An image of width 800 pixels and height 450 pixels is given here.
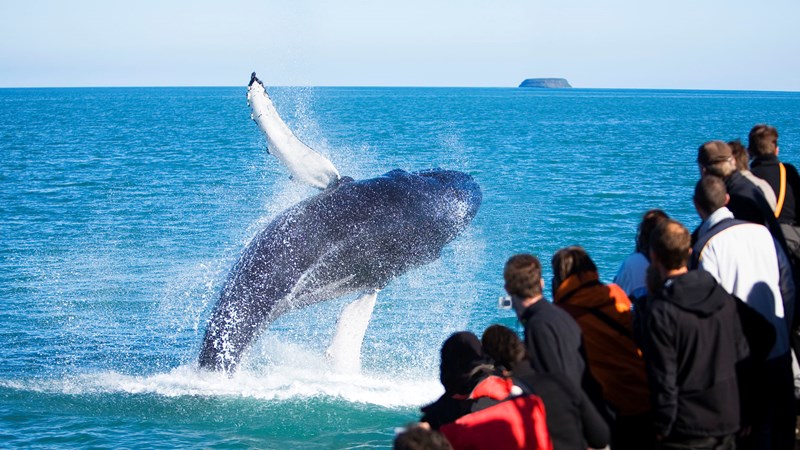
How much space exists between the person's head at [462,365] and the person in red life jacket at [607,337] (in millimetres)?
776

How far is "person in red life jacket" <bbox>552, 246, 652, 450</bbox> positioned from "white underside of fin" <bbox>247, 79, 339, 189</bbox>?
21.8ft

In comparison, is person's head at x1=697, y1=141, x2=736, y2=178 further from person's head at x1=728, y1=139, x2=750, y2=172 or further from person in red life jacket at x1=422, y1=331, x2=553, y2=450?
person in red life jacket at x1=422, y1=331, x2=553, y2=450

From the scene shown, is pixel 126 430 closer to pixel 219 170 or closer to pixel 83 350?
pixel 83 350

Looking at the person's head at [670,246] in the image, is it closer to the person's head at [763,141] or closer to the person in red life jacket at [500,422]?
the person in red life jacket at [500,422]

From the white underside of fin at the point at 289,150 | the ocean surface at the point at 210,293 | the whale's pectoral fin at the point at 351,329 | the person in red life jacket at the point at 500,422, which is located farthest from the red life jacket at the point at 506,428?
the white underside of fin at the point at 289,150

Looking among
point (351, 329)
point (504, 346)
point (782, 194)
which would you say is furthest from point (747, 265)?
point (351, 329)

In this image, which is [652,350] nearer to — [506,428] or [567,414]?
[567,414]

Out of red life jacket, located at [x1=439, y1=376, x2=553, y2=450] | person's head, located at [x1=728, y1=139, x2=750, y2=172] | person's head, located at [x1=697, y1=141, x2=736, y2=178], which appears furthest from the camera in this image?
person's head, located at [x1=728, y1=139, x2=750, y2=172]

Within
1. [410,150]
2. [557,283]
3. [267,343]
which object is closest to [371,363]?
[267,343]

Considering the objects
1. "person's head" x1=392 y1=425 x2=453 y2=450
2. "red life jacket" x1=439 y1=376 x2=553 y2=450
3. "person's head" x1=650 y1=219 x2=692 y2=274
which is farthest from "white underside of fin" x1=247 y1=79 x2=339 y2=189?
"person's head" x1=392 y1=425 x2=453 y2=450

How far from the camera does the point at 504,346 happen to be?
20.1ft

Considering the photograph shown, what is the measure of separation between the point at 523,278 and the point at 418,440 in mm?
1867

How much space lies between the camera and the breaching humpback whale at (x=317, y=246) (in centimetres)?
1230

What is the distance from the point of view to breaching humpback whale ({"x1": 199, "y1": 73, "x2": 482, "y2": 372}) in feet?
40.3
